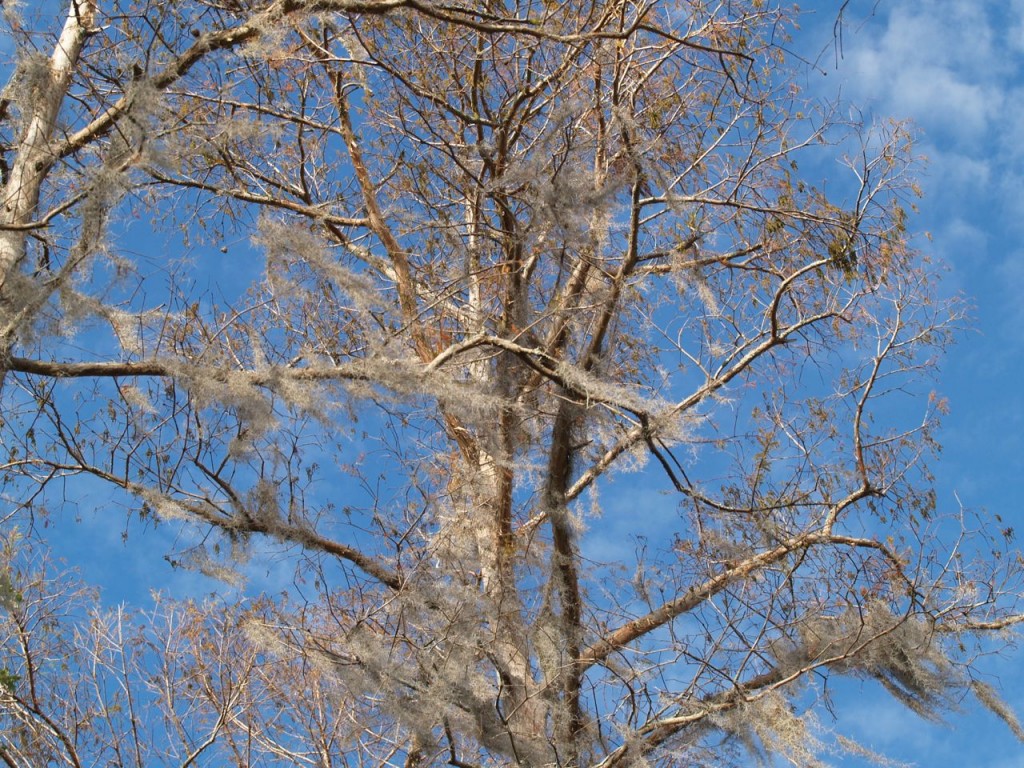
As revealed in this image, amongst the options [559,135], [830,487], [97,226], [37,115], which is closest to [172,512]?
[97,226]

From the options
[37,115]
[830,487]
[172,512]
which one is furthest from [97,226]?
[830,487]

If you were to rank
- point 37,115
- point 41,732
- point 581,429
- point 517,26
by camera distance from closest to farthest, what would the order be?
point 37,115 < point 517,26 < point 581,429 < point 41,732

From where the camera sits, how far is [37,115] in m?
5.00

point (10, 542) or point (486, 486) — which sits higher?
point (486, 486)

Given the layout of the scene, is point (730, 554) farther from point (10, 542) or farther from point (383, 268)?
point (10, 542)

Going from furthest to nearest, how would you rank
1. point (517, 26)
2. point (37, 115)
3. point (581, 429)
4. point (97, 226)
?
point (581, 429)
point (517, 26)
point (37, 115)
point (97, 226)

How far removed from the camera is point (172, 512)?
5.21 metres

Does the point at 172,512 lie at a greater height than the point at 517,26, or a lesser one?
lesser

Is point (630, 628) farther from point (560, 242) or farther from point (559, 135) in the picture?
point (559, 135)

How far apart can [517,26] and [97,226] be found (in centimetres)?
208

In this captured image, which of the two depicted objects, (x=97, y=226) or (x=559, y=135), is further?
(x=559, y=135)

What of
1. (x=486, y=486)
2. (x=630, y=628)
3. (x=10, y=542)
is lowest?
(x=10, y=542)

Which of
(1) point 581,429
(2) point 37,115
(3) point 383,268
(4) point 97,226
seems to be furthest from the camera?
(3) point 383,268

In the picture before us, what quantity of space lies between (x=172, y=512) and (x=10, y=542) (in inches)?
37.6
